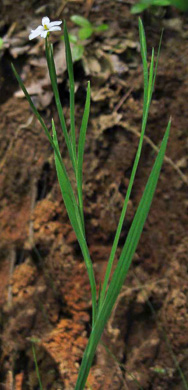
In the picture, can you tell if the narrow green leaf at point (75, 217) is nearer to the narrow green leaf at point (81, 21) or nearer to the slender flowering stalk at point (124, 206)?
the slender flowering stalk at point (124, 206)

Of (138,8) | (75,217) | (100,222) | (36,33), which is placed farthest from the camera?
(138,8)

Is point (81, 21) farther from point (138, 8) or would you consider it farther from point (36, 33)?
point (36, 33)

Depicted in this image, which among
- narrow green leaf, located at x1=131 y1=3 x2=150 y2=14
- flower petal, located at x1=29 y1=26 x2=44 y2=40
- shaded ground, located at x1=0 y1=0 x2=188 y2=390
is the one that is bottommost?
shaded ground, located at x1=0 y1=0 x2=188 y2=390

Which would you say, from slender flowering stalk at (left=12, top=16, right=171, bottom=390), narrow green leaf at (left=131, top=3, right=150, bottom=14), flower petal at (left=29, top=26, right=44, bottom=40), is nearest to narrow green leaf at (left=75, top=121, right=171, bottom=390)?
slender flowering stalk at (left=12, top=16, right=171, bottom=390)

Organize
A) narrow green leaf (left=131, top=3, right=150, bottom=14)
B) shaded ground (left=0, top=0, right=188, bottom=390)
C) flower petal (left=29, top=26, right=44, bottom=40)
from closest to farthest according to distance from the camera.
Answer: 1. flower petal (left=29, top=26, right=44, bottom=40)
2. shaded ground (left=0, top=0, right=188, bottom=390)
3. narrow green leaf (left=131, top=3, right=150, bottom=14)

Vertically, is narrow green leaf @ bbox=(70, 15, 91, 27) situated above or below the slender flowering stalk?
above

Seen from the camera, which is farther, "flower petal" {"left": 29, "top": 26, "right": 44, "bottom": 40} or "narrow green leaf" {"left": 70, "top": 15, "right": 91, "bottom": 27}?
"narrow green leaf" {"left": 70, "top": 15, "right": 91, "bottom": 27}

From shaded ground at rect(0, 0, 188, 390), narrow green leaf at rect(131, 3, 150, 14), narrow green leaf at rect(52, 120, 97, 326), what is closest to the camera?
narrow green leaf at rect(52, 120, 97, 326)

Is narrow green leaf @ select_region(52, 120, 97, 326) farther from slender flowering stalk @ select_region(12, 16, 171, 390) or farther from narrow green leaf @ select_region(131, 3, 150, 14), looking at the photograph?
narrow green leaf @ select_region(131, 3, 150, 14)

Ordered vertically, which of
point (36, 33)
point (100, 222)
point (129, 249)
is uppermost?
point (36, 33)

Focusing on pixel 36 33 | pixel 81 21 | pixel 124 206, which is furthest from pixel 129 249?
pixel 81 21
